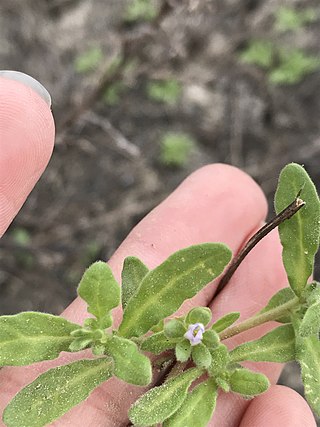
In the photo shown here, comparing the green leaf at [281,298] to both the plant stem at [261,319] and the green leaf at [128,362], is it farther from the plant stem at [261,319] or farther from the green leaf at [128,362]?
the green leaf at [128,362]

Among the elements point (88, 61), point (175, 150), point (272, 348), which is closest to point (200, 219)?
point (272, 348)

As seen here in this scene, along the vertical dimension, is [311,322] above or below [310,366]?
above

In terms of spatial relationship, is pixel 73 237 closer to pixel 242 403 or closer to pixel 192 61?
pixel 192 61

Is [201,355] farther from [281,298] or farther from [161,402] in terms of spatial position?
[281,298]

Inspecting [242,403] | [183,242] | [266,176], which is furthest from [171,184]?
[242,403]

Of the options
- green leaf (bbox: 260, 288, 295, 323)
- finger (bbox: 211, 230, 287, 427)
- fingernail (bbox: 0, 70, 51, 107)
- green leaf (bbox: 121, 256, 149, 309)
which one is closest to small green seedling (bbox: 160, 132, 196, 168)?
finger (bbox: 211, 230, 287, 427)
